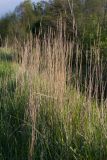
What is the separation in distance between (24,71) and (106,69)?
1.01 m

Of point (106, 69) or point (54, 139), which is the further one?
point (106, 69)

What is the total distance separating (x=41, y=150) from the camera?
3699 millimetres

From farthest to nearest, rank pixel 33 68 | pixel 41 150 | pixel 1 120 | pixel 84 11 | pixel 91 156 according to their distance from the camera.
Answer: pixel 84 11
pixel 33 68
pixel 1 120
pixel 41 150
pixel 91 156

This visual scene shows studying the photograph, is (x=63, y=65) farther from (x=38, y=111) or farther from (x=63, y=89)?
(x=38, y=111)

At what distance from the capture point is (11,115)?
4535 mm

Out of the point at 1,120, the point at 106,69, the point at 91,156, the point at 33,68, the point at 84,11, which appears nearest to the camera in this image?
the point at 91,156

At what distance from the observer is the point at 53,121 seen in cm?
399

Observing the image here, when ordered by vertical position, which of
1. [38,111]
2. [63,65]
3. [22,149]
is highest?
[63,65]

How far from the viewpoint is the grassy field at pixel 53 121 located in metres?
3.49

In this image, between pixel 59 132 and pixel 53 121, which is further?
pixel 53 121

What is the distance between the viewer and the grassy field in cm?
349

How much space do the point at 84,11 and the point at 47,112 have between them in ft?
17.5

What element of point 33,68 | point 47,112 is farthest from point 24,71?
point 47,112

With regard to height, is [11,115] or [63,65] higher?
[63,65]
